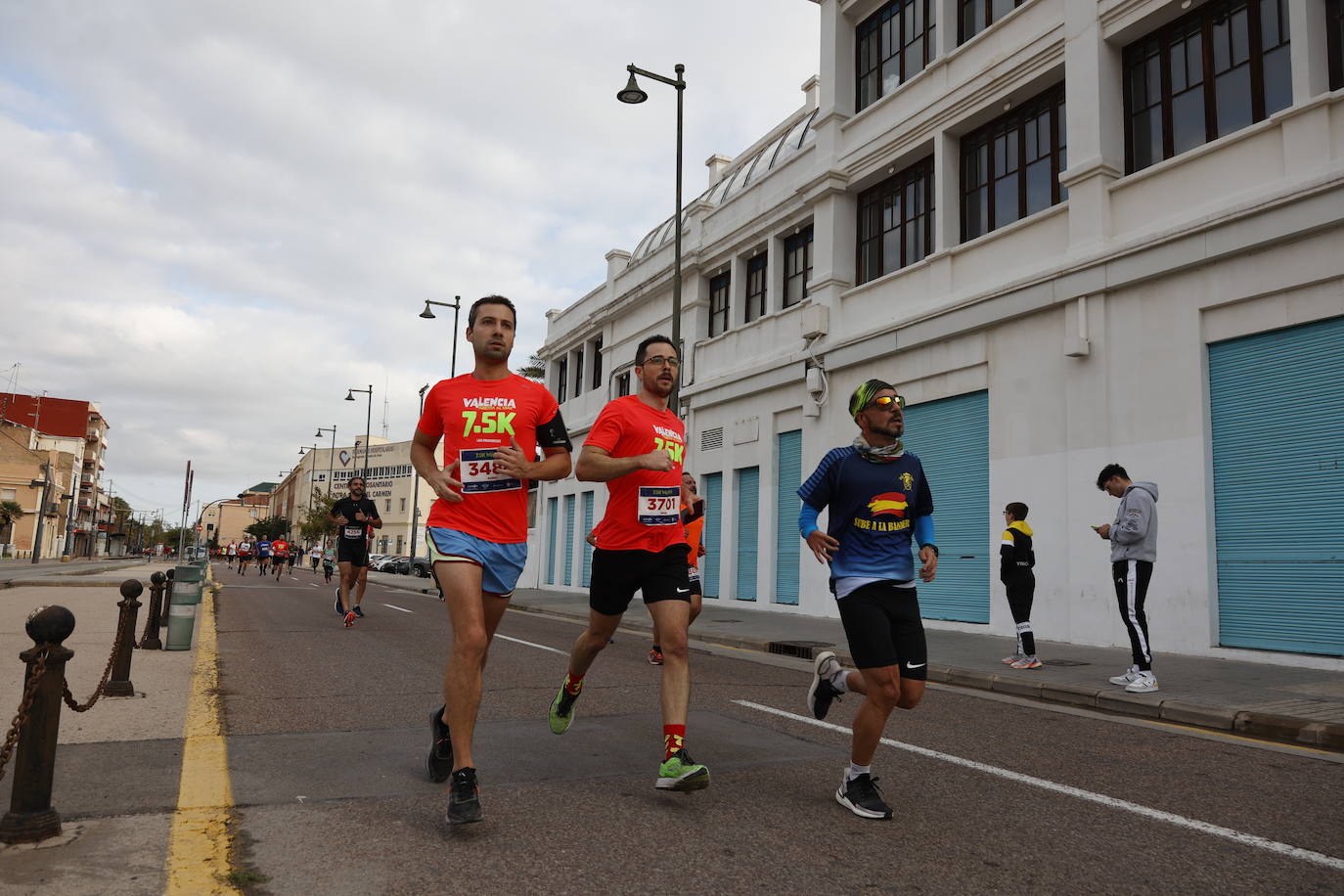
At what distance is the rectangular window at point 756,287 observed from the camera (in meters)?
22.0

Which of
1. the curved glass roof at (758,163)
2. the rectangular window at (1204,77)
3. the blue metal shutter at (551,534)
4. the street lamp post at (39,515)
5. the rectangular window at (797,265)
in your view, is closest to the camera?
the rectangular window at (1204,77)

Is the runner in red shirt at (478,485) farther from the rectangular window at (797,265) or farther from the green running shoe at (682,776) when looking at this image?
the rectangular window at (797,265)

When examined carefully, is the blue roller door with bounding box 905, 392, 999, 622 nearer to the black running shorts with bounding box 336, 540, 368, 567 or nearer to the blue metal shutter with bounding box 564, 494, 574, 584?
the black running shorts with bounding box 336, 540, 368, 567

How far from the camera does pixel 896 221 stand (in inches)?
693

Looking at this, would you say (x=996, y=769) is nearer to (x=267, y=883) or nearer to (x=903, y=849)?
Result: (x=903, y=849)

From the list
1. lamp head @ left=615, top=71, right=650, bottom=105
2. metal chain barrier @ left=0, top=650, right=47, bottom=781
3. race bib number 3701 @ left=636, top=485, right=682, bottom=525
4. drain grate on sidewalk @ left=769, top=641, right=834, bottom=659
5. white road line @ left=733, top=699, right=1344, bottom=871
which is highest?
lamp head @ left=615, top=71, right=650, bottom=105

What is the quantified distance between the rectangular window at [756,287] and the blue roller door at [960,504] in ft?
23.6

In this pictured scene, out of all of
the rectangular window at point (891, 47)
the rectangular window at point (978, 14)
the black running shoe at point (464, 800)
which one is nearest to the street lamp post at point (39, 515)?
the rectangular window at point (891, 47)

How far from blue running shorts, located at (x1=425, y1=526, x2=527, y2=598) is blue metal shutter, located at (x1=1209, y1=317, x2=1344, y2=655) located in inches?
373

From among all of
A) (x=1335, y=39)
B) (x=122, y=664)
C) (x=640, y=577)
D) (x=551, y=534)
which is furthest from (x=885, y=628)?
(x=551, y=534)

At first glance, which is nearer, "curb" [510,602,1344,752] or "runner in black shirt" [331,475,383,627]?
"curb" [510,602,1344,752]

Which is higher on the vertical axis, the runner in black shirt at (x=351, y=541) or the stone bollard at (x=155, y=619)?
the runner in black shirt at (x=351, y=541)

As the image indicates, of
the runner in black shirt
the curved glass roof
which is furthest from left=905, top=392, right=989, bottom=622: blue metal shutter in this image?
the runner in black shirt

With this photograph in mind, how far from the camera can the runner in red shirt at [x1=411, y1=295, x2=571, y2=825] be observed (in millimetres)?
3793
